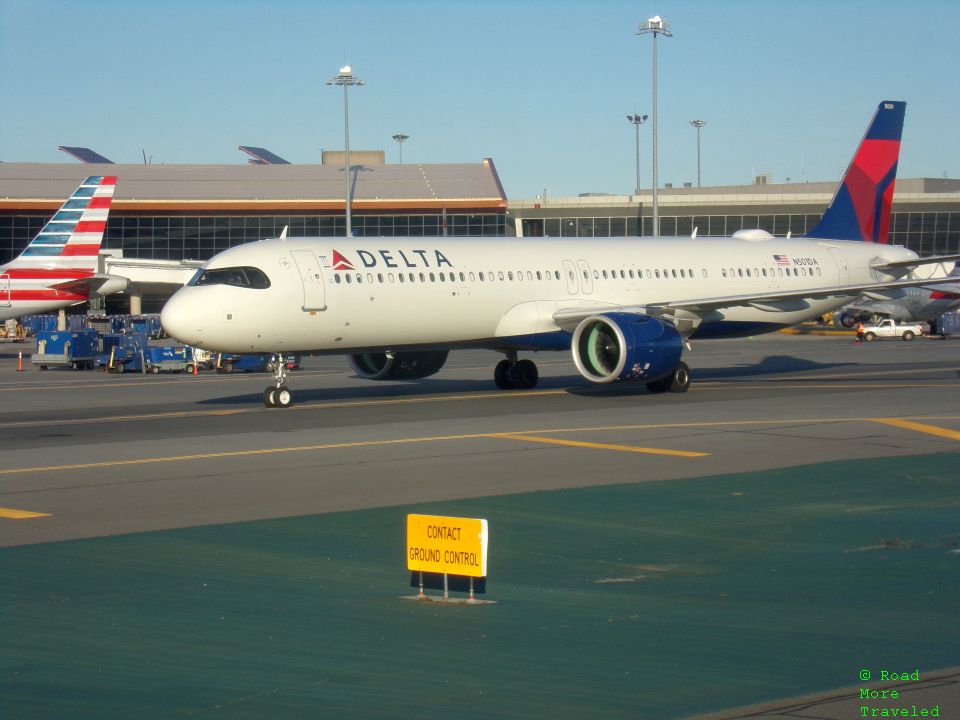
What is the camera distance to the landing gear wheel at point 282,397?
29719 millimetres

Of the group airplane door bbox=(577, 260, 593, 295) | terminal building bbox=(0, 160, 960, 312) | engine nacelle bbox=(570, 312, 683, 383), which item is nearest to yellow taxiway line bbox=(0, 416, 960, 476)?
engine nacelle bbox=(570, 312, 683, 383)

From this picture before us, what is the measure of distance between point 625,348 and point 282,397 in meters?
7.92

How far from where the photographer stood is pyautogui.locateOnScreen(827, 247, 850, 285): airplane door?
38.6 m

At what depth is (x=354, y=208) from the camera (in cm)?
9756

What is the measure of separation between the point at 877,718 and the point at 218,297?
884 inches

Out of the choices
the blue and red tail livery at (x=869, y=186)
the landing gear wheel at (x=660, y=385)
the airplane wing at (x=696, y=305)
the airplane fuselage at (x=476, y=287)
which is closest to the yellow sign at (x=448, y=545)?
the airplane fuselage at (x=476, y=287)

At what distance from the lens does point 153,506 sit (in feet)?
53.7

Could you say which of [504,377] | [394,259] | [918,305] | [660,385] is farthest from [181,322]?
[918,305]

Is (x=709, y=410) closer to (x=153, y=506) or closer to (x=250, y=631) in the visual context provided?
(x=153, y=506)

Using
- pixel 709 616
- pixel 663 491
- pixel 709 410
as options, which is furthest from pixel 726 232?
pixel 709 616

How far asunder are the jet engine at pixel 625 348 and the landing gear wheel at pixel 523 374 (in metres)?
3.26

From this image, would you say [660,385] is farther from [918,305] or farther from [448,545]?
[918,305]

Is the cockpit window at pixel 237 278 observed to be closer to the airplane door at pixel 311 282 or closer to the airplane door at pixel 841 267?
the airplane door at pixel 311 282

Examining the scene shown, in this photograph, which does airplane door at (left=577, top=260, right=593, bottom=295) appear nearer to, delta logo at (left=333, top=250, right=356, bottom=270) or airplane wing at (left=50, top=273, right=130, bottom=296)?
delta logo at (left=333, top=250, right=356, bottom=270)
